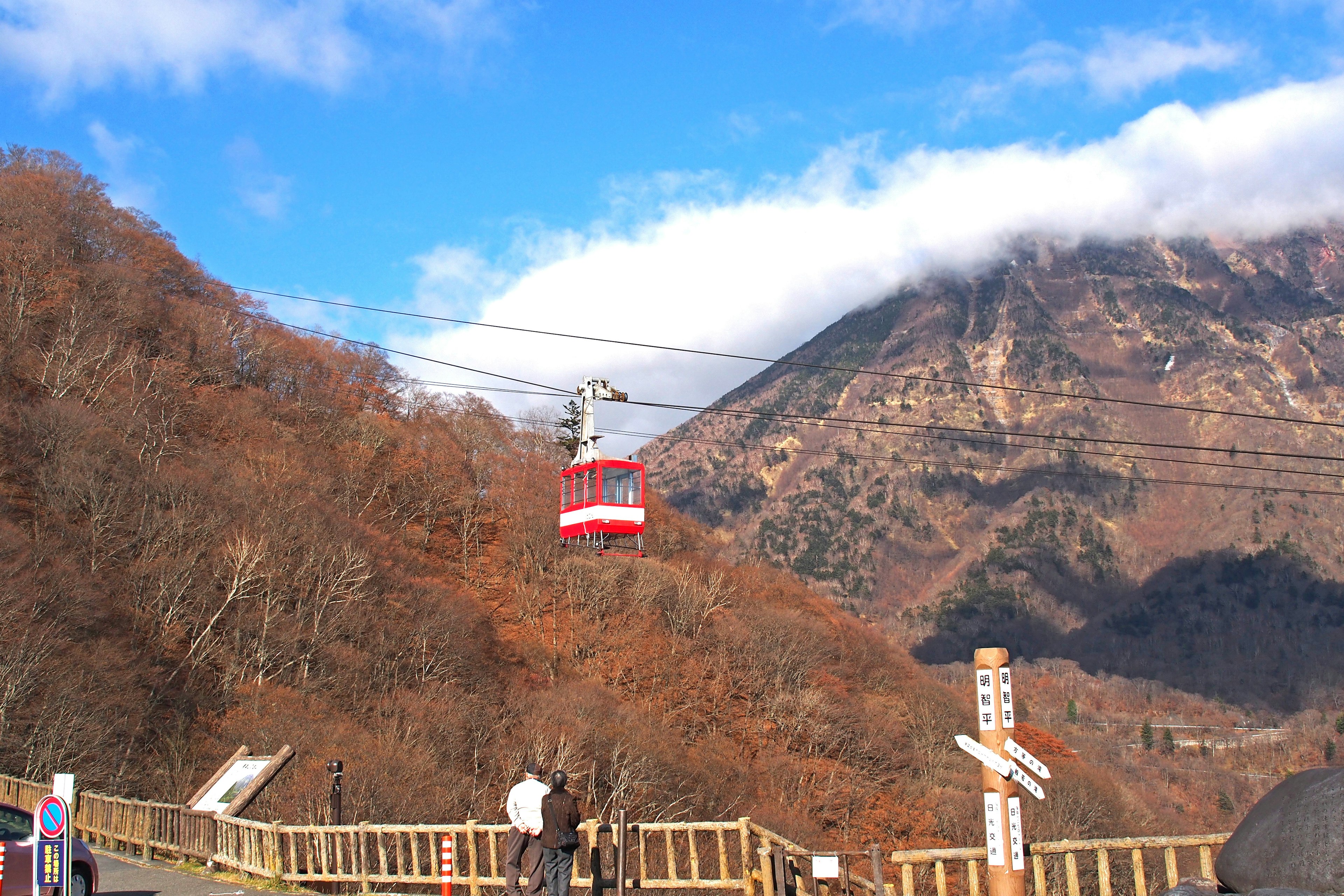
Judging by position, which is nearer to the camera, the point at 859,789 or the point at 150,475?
the point at 150,475

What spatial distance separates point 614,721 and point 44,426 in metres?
30.2

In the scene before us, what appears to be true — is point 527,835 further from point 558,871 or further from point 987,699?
point 987,699

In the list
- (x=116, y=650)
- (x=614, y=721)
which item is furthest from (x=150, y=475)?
(x=614, y=721)

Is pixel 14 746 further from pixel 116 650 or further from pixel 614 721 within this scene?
pixel 614 721

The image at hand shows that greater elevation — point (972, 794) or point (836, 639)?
point (836, 639)

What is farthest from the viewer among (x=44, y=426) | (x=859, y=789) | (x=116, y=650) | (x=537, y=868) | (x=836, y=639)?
(x=836, y=639)

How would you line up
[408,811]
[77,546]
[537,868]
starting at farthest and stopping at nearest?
1. [77,546]
2. [408,811]
3. [537,868]

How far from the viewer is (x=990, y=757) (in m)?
10.0

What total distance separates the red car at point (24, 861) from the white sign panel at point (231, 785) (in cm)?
407

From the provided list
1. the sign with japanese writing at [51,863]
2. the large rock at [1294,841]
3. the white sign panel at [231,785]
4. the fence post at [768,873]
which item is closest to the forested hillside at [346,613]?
the white sign panel at [231,785]

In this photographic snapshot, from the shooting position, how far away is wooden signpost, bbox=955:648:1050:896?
999 cm

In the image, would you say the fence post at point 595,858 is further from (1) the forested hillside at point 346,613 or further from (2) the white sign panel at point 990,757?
(1) the forested hillside at point 346,613

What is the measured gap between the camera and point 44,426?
47688 mm

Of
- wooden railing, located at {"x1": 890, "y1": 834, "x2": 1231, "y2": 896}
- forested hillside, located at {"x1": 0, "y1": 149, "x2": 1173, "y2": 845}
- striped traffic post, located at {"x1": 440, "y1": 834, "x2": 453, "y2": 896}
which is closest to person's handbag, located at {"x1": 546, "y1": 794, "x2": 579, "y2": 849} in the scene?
striped traffic post, located at {"x1": 440, "y1": 834, "x2": 453, "y2": 896}
